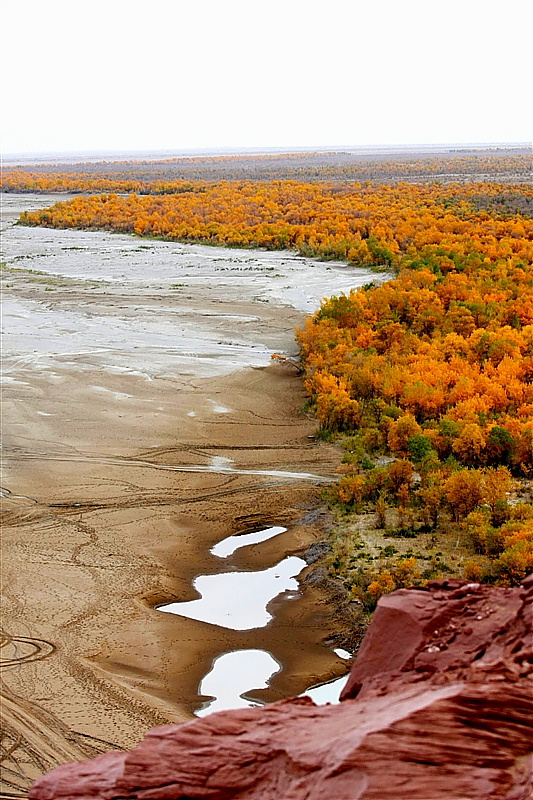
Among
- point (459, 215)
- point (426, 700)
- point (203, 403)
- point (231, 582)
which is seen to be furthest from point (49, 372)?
point (459, 215)

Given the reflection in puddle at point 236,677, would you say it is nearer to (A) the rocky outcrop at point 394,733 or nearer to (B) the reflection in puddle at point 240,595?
(B) the reflection in puddle at point 240,595

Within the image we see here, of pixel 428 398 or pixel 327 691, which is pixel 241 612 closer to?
pixel 327 691

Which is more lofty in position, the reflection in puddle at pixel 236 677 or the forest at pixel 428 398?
the forest at pixel 428 398

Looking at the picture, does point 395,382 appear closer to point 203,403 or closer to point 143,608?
point 203,403

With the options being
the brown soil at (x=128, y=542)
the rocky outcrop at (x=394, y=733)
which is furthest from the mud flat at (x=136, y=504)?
the rocky outcrop at (x=394, y=733)

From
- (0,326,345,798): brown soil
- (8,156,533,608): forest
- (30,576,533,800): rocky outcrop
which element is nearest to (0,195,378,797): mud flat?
(0,326,345,798): brown soil
